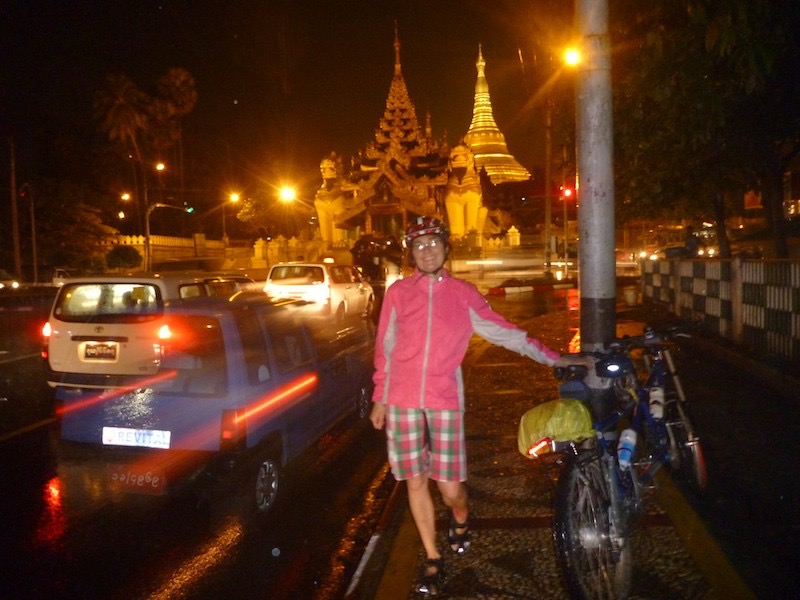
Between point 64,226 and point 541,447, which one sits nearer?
point 541,447

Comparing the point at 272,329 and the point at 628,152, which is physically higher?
the point at 628,152

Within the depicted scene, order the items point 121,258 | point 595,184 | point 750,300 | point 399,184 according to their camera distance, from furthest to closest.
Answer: point 399,184 → point 121,258 → point 750,300 → point 595,184

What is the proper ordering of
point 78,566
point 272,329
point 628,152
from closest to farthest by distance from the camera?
point 78,566, point 272,329, point 628,152

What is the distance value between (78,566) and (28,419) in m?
5.38

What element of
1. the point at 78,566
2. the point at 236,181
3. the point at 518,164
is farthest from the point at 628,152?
the point at 518,164

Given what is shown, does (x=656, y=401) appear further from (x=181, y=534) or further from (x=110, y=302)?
(x=110, y=302)

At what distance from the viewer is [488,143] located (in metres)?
94.0

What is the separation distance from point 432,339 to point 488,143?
92.7 metres

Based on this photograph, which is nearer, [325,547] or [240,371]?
[325,547]

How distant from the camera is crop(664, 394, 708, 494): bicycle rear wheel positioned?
506cm

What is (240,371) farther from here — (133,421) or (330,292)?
(330,292)

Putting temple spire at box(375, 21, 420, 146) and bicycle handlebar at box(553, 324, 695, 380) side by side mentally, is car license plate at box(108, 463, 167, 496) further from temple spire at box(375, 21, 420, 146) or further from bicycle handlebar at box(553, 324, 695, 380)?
temple spire at box(375, 21, 420, 146)

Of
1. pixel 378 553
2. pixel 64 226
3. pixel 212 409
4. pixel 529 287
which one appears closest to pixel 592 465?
pixel 378 553

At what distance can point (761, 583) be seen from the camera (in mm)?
4145
